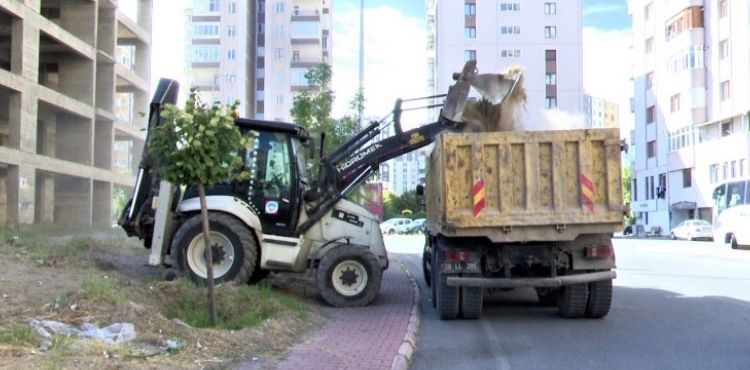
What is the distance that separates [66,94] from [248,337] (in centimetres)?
3369

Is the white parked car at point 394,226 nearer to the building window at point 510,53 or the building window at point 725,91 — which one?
the building window at point 510,53

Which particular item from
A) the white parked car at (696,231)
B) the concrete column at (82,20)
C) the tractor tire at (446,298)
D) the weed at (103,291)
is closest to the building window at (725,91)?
the white parked car at (696,231)

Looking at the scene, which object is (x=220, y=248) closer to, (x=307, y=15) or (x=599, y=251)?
(x=599, y=251)

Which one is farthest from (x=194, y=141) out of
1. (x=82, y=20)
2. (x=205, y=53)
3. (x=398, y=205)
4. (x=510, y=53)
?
(x=398, y=205)

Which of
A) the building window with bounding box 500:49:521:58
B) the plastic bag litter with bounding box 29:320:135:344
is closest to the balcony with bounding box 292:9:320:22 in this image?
the building window with bounding box 500:49:521:58

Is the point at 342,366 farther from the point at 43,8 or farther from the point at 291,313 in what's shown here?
the point at 43,8

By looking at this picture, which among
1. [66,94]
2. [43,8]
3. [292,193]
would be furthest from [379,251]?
[43,8]

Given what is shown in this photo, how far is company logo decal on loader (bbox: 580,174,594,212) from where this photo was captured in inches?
376

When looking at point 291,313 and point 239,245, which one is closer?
point 291,313

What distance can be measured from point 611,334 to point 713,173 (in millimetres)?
49427

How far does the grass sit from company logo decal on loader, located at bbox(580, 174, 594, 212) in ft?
13.5

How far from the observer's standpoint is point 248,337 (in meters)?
7.77

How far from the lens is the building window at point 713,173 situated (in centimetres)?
5253

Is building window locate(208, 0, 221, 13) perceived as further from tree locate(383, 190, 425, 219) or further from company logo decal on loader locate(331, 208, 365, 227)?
company logo decal on loader locate(331, 208, 365, 227)
